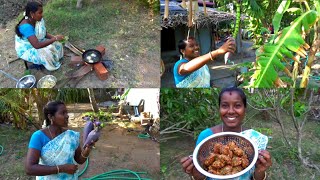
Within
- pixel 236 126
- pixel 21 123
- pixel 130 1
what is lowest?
pixel 21 123

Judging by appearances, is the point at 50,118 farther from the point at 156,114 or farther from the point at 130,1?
the point at 130,1

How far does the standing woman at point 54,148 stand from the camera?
160 centimetres

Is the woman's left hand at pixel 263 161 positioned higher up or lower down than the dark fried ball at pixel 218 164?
higher up

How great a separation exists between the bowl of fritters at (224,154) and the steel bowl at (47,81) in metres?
2.35

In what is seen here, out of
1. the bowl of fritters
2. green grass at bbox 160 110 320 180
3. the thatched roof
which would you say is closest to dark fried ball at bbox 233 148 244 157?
the bowl of fritters

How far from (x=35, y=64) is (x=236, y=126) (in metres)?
2.53

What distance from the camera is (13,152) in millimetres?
3510

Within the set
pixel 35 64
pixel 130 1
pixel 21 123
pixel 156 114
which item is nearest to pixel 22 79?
pixel 35 64

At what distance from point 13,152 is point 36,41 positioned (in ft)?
4.35

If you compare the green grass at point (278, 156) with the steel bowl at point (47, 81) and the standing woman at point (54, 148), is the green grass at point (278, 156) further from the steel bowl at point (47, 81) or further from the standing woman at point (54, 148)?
the standing woman at point (54, 148)

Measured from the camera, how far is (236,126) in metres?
1.37

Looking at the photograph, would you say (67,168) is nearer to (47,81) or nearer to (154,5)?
(47,81)

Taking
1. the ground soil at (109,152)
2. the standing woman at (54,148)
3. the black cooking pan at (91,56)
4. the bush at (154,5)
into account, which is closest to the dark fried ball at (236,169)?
the standing woman at (54,148)

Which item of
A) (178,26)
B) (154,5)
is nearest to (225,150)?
(154,5)
